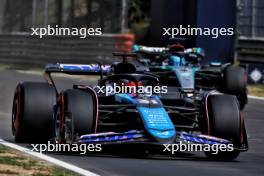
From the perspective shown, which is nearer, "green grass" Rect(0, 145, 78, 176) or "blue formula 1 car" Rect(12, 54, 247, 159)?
"green grass" Rect(0, 145, 78, 176)

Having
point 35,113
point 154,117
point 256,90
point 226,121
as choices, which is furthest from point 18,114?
point 256,90

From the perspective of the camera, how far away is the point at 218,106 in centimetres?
1184

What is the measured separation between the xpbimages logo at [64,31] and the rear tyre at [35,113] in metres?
17.2

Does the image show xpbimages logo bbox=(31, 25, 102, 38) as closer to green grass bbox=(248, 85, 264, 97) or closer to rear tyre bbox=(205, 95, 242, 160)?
green grass bbox=(248, 85, 264, 97)

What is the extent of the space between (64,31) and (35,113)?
18322mm

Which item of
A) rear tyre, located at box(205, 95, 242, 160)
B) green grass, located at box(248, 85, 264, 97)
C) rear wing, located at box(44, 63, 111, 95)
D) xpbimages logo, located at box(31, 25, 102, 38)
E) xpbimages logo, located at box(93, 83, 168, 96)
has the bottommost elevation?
green grass, located at box(248, 85, 264, 97)

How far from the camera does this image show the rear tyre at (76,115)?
11422 mm

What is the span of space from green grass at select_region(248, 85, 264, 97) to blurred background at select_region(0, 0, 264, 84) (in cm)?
32

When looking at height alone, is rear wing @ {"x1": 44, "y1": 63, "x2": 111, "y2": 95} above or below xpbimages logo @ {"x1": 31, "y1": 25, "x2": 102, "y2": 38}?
below

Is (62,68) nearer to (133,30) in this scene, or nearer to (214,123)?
(214,123)

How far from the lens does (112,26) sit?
1205 inches

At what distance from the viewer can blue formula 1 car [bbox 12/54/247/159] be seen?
11.4 metres

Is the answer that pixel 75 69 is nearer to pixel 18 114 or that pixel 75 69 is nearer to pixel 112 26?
pixel 18 114

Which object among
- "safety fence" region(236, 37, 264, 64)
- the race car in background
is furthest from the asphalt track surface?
"safety fence" region(236, 37, 264, 64)
